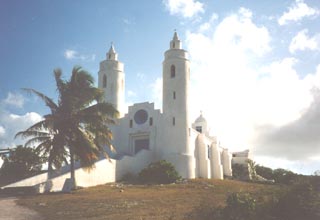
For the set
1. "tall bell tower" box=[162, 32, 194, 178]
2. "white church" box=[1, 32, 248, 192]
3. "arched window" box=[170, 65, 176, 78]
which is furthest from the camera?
"arched window" box=[170, 65, 176, 78]

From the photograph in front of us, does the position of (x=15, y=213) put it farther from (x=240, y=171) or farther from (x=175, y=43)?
(x=240, y=171)

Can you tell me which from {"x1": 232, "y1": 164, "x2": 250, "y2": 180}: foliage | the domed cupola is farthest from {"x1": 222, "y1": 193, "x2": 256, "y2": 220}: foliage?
the domed cupola

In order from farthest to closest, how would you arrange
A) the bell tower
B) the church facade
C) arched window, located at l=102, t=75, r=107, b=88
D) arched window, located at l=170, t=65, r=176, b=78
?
arched window, located at l=102, t=75, r=107, b=88
the bell tower
arched window, located at l=170, t=65, r=176, b=78
the church facade

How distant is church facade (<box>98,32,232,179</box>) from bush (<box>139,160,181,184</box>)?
→ 3.66m

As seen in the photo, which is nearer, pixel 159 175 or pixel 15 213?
pixel 15 213

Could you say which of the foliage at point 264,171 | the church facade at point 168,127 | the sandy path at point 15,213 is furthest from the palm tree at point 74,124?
the foliage at point 264,171

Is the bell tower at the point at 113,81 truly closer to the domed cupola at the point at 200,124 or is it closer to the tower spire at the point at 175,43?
the tower spire at the point at 175,43

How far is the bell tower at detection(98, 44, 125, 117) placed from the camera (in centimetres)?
4397

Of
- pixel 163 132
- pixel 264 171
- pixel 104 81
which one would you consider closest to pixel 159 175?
pixel 163 132

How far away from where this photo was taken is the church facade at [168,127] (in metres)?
37.7

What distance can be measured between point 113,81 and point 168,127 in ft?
34.0

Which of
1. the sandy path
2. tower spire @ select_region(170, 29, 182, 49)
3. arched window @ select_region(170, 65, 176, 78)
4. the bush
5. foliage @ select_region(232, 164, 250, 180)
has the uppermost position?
tower spire @ select_region(170, 29, 182, 49)

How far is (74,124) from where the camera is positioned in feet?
79.7

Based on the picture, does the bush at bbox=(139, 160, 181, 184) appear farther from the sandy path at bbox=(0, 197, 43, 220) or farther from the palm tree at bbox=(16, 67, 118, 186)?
the sandy path at bbox=(0, 197, 43, 220)
